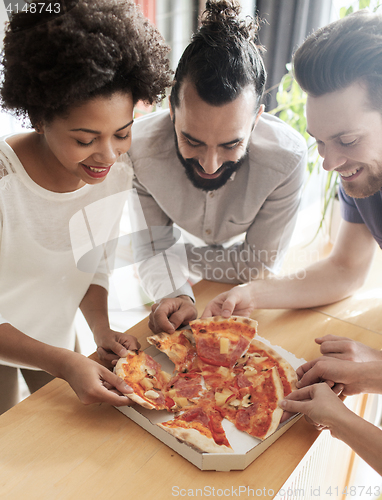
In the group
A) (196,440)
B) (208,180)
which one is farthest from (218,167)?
(196,440)

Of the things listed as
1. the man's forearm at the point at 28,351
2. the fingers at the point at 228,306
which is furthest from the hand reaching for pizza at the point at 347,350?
the man's forearm at the point at 28,351

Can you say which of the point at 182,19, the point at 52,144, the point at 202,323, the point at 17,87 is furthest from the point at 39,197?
the point at 182,19

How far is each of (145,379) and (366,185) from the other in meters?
0.69

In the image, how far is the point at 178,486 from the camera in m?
0.64

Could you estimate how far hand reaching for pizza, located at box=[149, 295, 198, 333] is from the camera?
94 cm

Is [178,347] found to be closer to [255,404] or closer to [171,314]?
[171,314]

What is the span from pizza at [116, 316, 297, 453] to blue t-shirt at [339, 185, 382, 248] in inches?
19.0

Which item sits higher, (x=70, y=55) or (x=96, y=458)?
(x=70, y=55)

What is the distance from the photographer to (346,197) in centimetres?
Answer: 118

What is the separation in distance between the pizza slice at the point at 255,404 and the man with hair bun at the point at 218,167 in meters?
0.22

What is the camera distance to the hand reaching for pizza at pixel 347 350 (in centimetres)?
86

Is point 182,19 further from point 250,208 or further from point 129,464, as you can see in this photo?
point 129,464

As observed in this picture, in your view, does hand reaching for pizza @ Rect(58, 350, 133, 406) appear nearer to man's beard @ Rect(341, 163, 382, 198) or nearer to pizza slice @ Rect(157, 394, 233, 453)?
pizza slice @ Rect(157, 394, 233, 453)

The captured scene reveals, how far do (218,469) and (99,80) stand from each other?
0.66 meters
